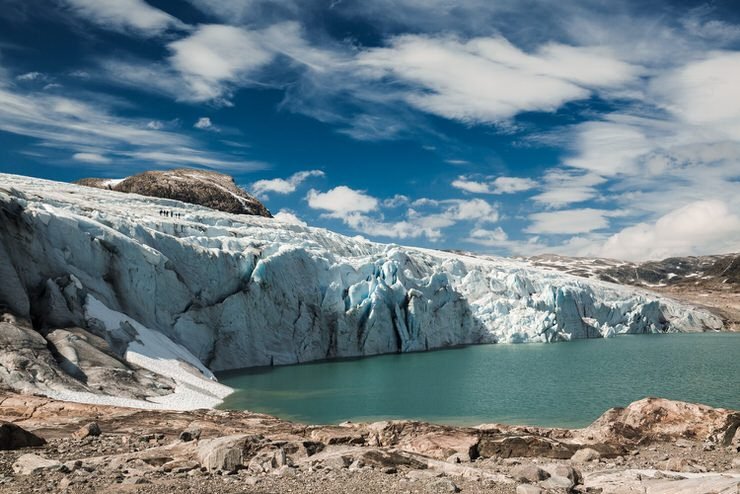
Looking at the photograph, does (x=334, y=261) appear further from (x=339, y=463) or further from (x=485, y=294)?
(x=339, y=463)

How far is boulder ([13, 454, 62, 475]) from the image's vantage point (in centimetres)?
712

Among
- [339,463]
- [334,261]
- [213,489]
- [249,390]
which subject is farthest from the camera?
[334,261]

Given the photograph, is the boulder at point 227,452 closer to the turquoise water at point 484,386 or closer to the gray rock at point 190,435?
the gray rock at point 190,435

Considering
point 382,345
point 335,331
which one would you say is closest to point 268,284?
point 335,331

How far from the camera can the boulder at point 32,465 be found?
7.12 meters

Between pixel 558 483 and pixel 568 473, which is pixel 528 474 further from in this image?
pixel 568 473

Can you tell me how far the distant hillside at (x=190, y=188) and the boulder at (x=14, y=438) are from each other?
58.0 metres

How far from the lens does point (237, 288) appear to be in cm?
3378

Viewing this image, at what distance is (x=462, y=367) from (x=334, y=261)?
509 inches

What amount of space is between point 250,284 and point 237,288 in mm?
770

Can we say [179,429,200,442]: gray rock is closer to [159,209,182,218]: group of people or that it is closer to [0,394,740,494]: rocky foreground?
[0,394,740,494]: rocky foreground

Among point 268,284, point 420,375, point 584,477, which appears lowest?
point 420,375

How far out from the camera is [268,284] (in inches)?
1356

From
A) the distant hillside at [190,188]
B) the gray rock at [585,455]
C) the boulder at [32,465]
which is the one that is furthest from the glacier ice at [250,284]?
the distant hillside at [190,188]
